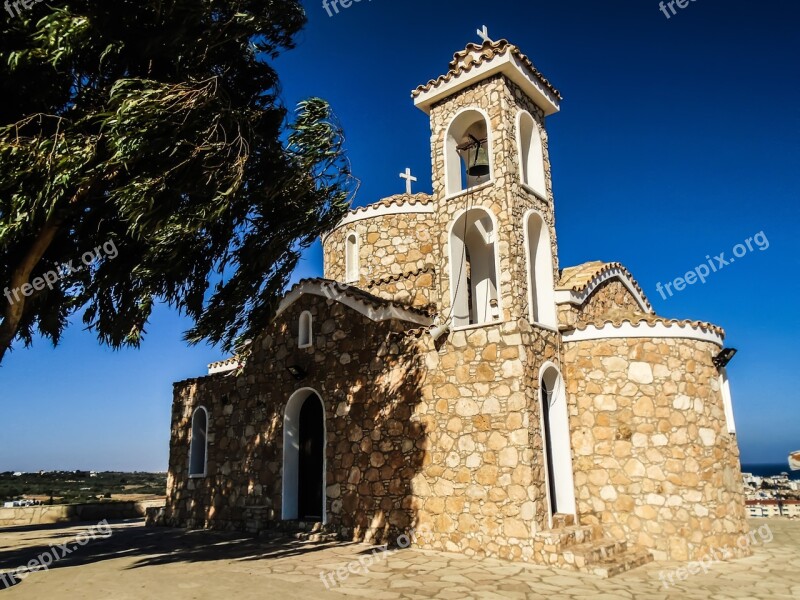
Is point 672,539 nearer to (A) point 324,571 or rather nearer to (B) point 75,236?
(A) point 324,571

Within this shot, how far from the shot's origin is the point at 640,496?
982 cm

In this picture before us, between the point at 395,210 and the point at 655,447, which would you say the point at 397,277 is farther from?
the point at 655,447

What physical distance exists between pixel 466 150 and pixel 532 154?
1351 millimetres

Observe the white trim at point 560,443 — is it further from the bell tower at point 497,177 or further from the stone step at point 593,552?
the bell tower at point 497,177

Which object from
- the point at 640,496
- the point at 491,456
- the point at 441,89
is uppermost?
the point at 441,89

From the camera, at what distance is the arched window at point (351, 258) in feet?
50.9

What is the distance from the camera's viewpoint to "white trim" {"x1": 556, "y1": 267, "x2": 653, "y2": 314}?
36.4 feet

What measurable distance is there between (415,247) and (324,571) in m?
8.58

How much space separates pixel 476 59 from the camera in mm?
11055

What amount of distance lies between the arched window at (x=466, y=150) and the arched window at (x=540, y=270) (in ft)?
4.37

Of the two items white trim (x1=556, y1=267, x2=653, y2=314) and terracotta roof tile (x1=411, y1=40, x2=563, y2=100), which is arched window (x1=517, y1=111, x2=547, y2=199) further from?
white trim (x1=556, y1=267, x2=653, y2=314)

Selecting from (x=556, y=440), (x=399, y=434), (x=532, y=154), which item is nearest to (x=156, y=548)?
(x=399, y=434)

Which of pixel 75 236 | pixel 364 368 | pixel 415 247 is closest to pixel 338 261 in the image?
pixel 415 247

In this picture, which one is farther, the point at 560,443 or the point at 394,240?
the point at 394,240
